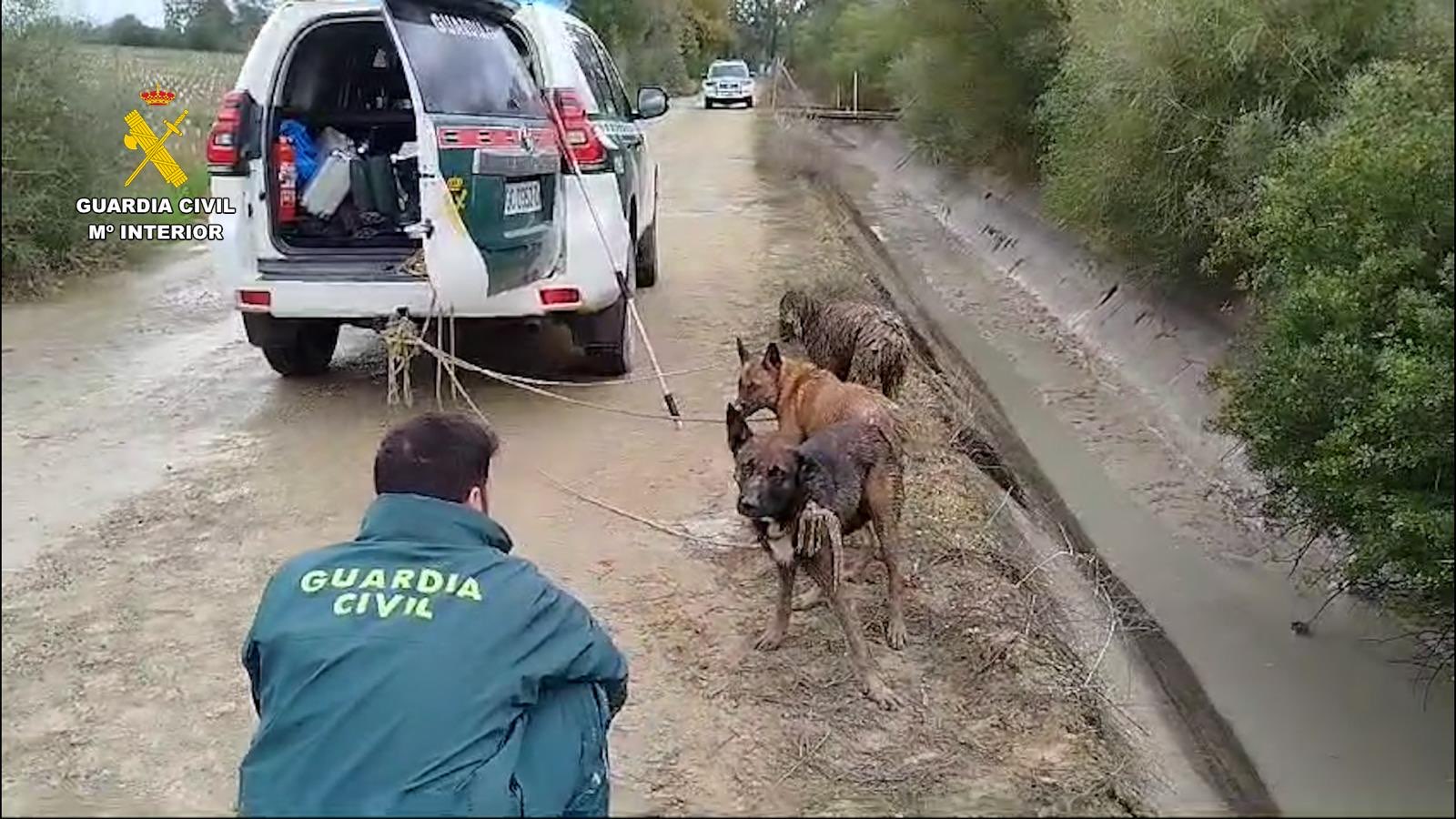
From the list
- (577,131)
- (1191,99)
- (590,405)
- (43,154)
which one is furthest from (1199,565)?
(43,154)

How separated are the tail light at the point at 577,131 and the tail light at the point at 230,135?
50.4 inches

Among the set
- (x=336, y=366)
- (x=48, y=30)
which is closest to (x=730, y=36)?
(x=336, y=366)

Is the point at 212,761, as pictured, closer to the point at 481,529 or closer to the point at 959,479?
the point at 481,529

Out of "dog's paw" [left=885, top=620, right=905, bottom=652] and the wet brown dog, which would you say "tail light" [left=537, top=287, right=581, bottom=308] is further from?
"dog's paw" [left=885, top=620, right=905, bottom=652]

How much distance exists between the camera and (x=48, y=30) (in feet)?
10.1

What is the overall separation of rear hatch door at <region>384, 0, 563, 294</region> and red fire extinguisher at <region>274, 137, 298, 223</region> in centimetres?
82

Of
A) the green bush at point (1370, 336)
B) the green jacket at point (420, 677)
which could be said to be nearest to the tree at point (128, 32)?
the green jacket at point (420, 677)

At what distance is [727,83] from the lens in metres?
8.23

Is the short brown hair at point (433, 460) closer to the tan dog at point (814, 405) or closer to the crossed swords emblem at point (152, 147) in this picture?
the crossed swords emblem at point (152, 147)

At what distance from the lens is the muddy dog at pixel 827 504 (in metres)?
3.72

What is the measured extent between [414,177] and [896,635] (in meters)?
2.78

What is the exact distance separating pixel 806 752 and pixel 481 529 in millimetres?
1513

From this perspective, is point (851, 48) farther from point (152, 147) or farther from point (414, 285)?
point (152, 147)

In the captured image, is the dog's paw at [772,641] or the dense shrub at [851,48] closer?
the dog's paw at [772,641]
